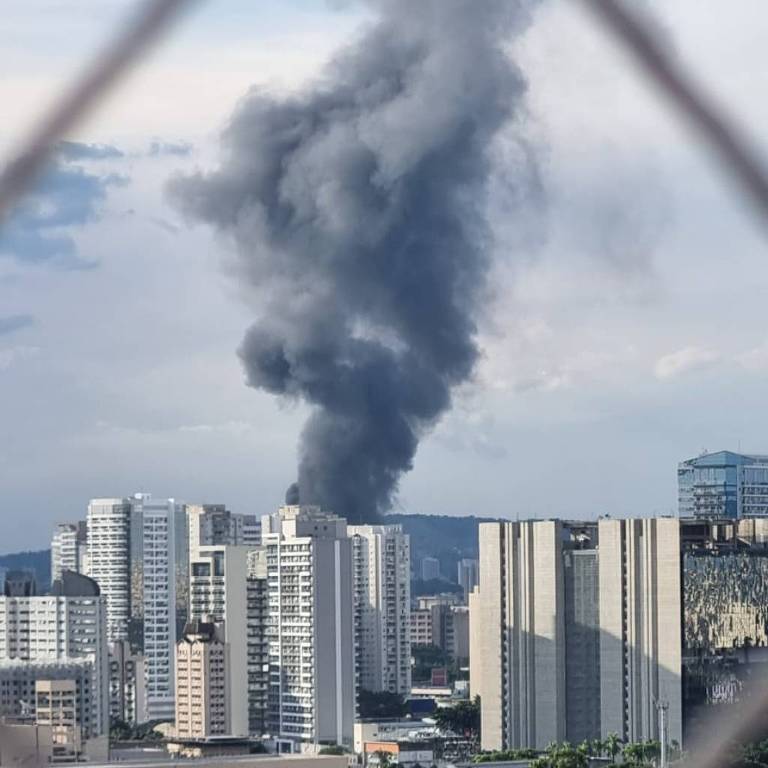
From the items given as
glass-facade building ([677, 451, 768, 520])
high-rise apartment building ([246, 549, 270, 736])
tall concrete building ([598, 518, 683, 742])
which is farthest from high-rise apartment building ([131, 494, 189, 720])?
tall concrete building ([598, 518, 683, 742])

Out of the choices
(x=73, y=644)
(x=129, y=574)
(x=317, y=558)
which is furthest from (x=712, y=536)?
(x=129, y=574)

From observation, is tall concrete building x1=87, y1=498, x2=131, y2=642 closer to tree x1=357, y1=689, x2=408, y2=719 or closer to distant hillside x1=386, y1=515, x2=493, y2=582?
tree x1=357, y1=689, x2=408, y2=719

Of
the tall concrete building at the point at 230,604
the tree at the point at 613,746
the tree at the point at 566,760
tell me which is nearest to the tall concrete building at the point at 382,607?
the tall concrete building at the point at 230,604

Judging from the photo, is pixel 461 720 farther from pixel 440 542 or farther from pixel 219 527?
pixel 440 542

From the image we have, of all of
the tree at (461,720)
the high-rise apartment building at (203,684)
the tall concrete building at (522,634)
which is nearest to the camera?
the tall concrete building at (522,634)

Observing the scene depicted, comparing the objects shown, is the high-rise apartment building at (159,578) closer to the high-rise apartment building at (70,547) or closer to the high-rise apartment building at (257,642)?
the high-rise apartment building at (70,547)

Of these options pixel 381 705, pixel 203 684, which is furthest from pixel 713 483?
pixel 203 684
